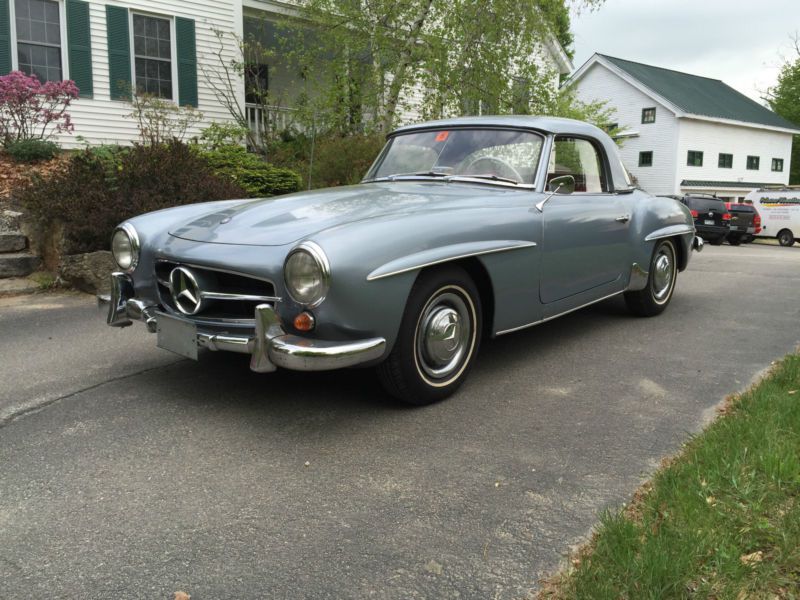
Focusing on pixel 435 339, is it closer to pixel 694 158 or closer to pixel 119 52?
pixel 119 52

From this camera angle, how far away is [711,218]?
20047 mm

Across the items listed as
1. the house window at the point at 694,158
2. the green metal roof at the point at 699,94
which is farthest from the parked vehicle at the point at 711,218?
the green metal roof at the point at 699,94

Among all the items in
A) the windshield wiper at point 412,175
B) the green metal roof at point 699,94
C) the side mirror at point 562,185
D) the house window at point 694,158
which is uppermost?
the green metal roof at point 699,94

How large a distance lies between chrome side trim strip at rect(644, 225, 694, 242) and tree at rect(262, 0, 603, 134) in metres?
6.98

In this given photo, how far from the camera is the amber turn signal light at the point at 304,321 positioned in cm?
289

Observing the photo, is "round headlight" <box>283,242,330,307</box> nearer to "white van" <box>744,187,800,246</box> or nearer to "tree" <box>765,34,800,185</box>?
"white van" <box>744,187,800,246</box>

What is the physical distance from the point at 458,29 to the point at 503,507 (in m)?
10.8

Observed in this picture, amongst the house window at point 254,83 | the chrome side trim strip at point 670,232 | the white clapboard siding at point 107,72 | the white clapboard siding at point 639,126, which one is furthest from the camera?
the white clapboard siding at point 639,126

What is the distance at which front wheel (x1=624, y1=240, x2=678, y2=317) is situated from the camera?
546 cm

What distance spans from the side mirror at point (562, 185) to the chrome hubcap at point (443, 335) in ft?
3.85

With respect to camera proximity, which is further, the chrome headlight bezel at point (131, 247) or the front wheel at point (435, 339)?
the chrome headlight bezel at point (131, 247)

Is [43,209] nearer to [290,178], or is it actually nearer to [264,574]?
[290,178]

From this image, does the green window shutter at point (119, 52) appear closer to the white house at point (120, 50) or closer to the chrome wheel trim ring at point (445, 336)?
the white house at point (120, 50)

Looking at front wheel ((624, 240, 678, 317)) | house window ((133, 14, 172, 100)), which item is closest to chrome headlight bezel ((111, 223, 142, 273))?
front wheel ((624, 240, 678, 317))
